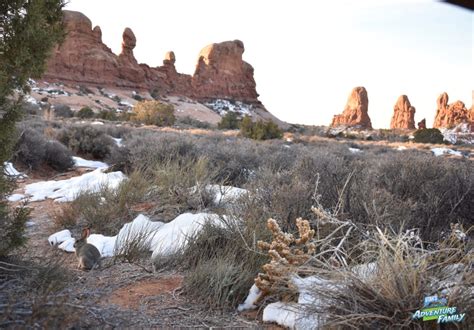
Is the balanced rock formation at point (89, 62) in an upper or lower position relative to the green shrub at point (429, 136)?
upper

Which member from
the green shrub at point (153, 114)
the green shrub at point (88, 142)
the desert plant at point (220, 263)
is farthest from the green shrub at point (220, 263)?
the green shrub at point (153, 114)

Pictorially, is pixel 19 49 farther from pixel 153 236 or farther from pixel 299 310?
pixel 299 310

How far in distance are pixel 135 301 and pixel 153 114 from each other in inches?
1422

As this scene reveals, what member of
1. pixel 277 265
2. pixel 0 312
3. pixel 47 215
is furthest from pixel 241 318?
pixel 47 215

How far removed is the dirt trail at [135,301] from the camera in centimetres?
268

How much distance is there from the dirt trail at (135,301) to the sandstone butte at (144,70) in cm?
6091

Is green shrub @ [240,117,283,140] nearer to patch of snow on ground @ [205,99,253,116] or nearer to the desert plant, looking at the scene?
the desert plant

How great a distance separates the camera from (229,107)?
8262cm

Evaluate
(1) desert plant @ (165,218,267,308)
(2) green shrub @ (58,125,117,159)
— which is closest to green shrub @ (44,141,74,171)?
(2) green shrub @ (58,125,117,159)

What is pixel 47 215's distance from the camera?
7301 mm

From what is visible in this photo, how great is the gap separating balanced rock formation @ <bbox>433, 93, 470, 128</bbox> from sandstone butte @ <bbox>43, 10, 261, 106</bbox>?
35545 mm

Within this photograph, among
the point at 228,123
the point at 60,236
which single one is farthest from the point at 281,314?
the point at 228,123

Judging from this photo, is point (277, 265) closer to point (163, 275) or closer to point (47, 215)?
point (163, 275)

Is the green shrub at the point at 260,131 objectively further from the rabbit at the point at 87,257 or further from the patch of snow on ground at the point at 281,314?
the patch of snow on ground at the point at 281,314
